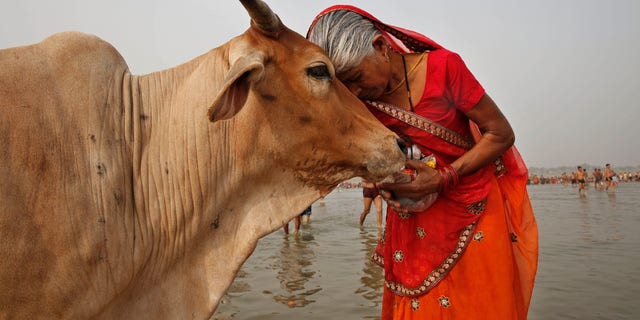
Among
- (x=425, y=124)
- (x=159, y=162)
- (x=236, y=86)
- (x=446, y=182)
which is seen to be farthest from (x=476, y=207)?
(x=159, y=162)

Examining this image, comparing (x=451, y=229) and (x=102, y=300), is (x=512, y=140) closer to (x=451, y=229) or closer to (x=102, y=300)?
(x=451, y=229)

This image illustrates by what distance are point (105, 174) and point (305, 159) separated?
2.82 ft

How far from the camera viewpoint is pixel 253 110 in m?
1.96

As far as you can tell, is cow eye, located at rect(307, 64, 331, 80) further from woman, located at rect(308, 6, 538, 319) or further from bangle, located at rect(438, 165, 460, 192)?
bangle, located at rect(438, 165, 460, 192)

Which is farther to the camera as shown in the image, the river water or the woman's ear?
the river water

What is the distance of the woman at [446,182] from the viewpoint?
2268 mm

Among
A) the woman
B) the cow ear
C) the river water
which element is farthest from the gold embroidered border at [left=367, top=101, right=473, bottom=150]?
the river water

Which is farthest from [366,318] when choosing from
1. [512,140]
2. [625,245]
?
[625,245]

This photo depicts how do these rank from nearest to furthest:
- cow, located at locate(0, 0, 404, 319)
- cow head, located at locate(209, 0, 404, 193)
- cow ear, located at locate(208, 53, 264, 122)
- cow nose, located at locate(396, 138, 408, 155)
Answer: cow, located at locate(0, 0, 404, 319) < cow ear, located at locate(208, 53, 264, 122) < cow head, located at locate(209, 0, 404, 193) < cow nose, located at locate(396, 138, 408, 155)

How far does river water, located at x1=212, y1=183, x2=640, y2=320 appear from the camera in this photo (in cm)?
489

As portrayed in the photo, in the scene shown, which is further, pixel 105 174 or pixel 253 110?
pixel 253 110

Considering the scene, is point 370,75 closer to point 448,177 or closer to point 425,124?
point 425,124

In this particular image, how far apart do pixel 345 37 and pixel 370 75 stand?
0.25m

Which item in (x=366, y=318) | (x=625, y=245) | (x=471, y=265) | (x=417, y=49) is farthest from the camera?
(x=625, y=245)
